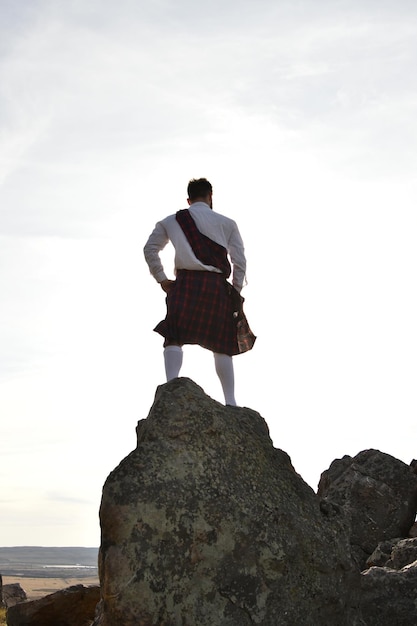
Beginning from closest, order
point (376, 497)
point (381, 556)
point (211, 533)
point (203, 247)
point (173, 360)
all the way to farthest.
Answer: point (211, 533) → point (173, 360) → point (203, 247) → point (381, 556) → point (376, 497)

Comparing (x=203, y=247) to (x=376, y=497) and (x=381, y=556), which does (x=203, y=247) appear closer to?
(x=381, y=556)

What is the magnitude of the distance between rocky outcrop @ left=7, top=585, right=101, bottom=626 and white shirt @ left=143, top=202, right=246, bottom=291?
543cm

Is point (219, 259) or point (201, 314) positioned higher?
point (219, 259)

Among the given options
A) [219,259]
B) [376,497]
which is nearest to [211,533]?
[219,259]

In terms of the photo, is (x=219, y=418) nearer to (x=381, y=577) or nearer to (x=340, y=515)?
(x=340, y=515)

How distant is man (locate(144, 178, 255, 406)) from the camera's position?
755 centimetres

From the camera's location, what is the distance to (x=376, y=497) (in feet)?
41.5

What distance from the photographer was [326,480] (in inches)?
549

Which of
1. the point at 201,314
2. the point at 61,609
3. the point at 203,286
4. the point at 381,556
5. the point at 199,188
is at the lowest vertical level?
the point at 61,609

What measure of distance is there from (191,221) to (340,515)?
305 cm

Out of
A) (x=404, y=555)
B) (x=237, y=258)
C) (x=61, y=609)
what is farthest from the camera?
(x=61, y=609)

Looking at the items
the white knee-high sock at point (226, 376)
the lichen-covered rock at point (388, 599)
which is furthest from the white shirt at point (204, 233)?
the lichen-covered rock at point (388, 599)

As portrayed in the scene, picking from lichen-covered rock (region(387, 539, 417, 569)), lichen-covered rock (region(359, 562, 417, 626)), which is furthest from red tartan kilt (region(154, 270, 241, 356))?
lichen-covered rock (region(387, 539, 417, 569))

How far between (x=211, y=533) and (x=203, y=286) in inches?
106
